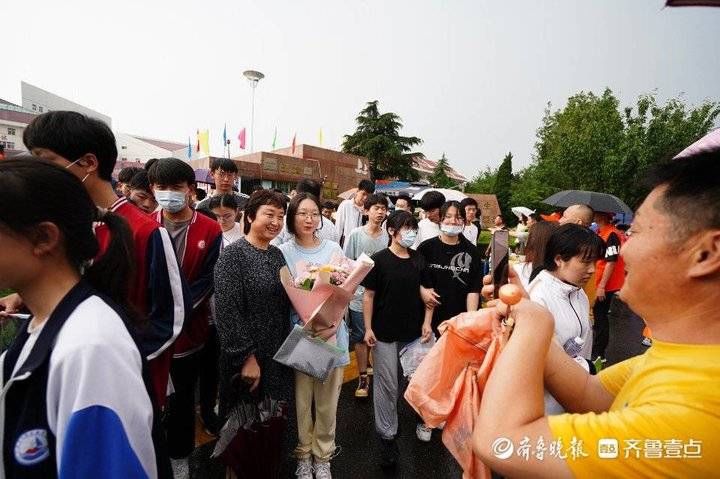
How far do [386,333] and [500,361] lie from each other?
7.26ft

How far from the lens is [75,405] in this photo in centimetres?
89

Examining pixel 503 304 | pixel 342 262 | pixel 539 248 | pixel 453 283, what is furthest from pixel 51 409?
pixel 539 248

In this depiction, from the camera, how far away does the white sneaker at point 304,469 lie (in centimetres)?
275

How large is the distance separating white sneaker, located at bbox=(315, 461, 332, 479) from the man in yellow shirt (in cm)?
228

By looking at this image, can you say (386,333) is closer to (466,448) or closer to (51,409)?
(466,448)

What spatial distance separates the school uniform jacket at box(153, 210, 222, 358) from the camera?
2754 mm

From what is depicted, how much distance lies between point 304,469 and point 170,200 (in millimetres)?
2237

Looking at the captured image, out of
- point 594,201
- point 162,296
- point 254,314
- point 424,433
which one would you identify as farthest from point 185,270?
point 594,201

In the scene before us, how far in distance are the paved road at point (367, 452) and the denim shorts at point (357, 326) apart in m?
0.58

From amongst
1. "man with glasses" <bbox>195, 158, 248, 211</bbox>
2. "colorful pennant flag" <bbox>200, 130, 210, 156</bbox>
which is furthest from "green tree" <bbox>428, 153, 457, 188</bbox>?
"man with glasses" <bbox>195, 158, 248, 211</bbox>

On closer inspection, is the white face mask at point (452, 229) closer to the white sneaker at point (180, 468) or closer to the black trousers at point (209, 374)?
the black trousers at point (209, 374)

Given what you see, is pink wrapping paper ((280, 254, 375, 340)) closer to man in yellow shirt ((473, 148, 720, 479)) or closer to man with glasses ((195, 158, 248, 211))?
man in yellow shirt ((473, 148, 720, 479))

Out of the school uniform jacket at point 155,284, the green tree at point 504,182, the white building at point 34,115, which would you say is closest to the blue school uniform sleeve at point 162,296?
the school uniform jacket at point 155,284

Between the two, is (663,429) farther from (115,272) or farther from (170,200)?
(170,200)
